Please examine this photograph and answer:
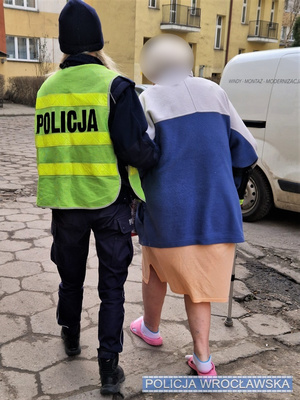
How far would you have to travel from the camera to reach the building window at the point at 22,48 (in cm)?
2523

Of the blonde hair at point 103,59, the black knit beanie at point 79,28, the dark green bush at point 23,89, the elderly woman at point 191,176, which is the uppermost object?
the black knit beanie at point 79,28

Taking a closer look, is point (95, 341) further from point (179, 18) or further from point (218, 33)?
point (218, 33)

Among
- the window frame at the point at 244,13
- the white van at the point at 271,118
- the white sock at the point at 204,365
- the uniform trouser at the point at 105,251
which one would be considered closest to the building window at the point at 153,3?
the window frame at the point at 244,13

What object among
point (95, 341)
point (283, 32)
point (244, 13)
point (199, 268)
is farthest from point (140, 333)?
point (283, 32)

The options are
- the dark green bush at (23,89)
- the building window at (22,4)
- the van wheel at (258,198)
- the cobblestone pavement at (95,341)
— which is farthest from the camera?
the building window at (22,4)

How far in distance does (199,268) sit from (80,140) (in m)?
0.88

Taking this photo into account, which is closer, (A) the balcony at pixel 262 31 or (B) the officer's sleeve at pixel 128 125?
(B) the officer's sleeve at pixel 128 125

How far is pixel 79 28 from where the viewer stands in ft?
6.72

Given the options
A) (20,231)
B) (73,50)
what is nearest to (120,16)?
(20,231)

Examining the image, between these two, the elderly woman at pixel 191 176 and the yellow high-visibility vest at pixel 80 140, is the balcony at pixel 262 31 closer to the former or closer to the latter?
the elderly woman at pixel 191 176

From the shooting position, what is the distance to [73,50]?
2.10 m

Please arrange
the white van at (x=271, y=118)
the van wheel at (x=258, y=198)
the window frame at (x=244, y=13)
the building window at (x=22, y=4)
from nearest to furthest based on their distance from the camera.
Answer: the white van at (x=271, y=118) → the van wheel at (x=258, y=198) → the building window at (x=22, y=4) → the window frame at (x=244, y=13)

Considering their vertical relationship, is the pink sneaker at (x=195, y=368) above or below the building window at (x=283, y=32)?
below

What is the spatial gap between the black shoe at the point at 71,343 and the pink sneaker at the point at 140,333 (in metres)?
0.41
